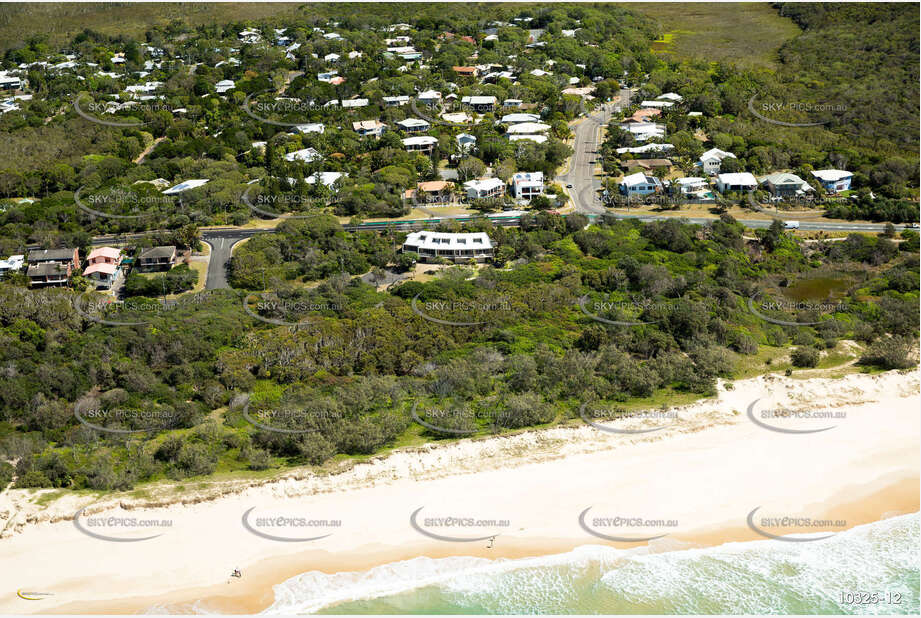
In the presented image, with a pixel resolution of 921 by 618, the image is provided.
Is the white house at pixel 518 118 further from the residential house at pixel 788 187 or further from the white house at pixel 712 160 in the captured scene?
the residential house at pixel 788 187

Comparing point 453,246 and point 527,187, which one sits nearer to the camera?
point 453,246

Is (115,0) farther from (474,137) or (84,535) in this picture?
(84,535)

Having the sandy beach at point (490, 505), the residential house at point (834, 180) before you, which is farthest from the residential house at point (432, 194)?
the sandy beach at point (490, 505)

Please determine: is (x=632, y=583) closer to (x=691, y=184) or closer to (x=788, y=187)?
(x=691, y=184)

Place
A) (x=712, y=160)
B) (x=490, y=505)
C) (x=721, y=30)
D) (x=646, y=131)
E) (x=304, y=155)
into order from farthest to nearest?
(x=721, y=30) → (x=646, y=131) → (x=304, y=155) → (x=712, y=160) → (x=490, y=505)

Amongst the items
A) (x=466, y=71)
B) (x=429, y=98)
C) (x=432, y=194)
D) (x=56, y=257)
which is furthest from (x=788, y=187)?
(x=56, y=257)

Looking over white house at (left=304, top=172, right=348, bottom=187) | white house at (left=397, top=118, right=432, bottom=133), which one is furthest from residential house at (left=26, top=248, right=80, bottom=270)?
white house at (left=397, top=118, right=432, bottom=133)
